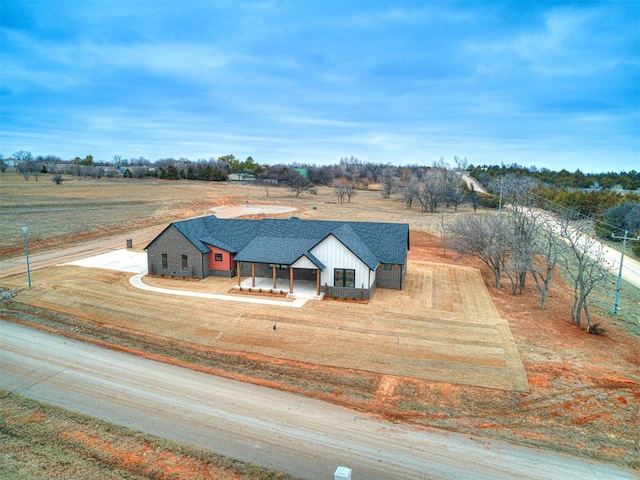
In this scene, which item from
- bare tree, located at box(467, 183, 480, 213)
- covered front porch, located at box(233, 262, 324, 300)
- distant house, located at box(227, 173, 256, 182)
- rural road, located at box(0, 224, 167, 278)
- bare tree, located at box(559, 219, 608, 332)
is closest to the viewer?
bare tree, located at box(559, 219, 608, 332)

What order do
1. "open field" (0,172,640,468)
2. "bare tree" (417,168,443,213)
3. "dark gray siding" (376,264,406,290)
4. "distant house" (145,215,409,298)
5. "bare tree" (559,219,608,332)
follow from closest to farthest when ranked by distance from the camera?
"open field" (0,172,640,468) < "bare tree" (559,219,608,332) < "distant house" (145,215,409,298) < "dark gray siding" (376,264,406,290) < "bare tree" (417,168,443,213)

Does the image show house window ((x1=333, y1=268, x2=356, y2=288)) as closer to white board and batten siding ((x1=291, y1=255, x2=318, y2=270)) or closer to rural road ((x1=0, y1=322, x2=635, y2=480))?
white board and batten siding ((x1=291, y1=255, x2=318, y2=270))

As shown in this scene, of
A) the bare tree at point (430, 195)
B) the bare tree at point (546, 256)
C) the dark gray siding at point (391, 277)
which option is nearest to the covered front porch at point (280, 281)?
the dark gray siding at point (391, 277)

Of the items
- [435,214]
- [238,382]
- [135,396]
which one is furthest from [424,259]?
[435,214]

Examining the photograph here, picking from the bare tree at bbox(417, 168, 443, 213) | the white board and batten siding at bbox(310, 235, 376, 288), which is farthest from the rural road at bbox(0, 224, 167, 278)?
the bare tree at bbox(417, 168, 443, 213)

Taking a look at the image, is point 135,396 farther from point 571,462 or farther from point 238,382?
point 571,462
